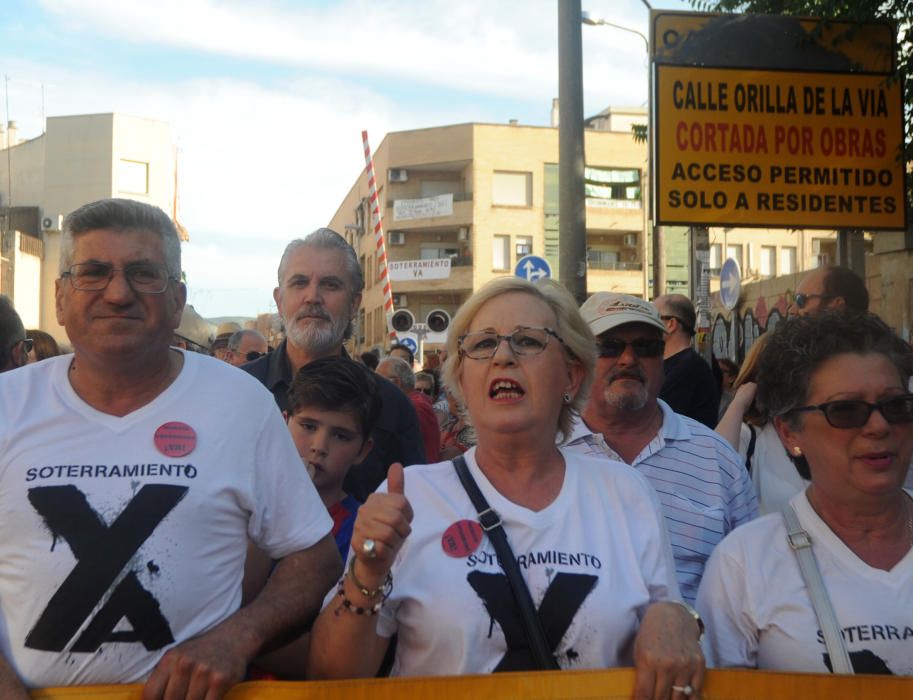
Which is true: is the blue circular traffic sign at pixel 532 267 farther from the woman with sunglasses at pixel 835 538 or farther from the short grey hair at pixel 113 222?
the short grey hair at pixel 113 222

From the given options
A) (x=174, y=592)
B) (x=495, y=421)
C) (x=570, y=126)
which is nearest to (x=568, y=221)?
(x=570, y=126)

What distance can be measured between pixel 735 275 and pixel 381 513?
10636mm

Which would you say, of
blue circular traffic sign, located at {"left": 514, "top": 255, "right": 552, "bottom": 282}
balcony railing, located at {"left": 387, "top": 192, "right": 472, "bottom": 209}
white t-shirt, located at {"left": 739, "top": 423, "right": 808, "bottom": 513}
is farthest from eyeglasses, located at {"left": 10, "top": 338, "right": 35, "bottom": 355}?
Answer: balcony railing, located at {"left": 387, "top": 192, "right": 472, "bottom": 209}

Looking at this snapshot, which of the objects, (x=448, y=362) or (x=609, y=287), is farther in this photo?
(x=609, y=287)

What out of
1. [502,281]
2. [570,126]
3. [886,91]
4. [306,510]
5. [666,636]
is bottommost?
[666,636]

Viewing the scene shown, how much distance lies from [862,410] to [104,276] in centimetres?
204

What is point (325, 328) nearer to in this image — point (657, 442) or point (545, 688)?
point (657, 442)

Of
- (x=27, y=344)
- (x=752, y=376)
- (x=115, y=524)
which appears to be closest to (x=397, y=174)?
(x=27, y=344)

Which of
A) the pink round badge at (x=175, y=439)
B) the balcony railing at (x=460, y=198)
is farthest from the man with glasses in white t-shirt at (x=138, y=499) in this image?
the balcony railing at (x=460, y=198)

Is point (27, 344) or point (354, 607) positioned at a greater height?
point (27, 344)

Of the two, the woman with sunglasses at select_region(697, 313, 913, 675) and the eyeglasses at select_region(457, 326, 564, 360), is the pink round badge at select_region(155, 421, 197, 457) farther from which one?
the woman with sunglasses at select_region(697, 313, 913, 675)

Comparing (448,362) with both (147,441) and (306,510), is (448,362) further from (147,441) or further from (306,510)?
(147,441)

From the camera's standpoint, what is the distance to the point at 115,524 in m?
2.50

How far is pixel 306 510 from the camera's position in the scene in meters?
2.79
